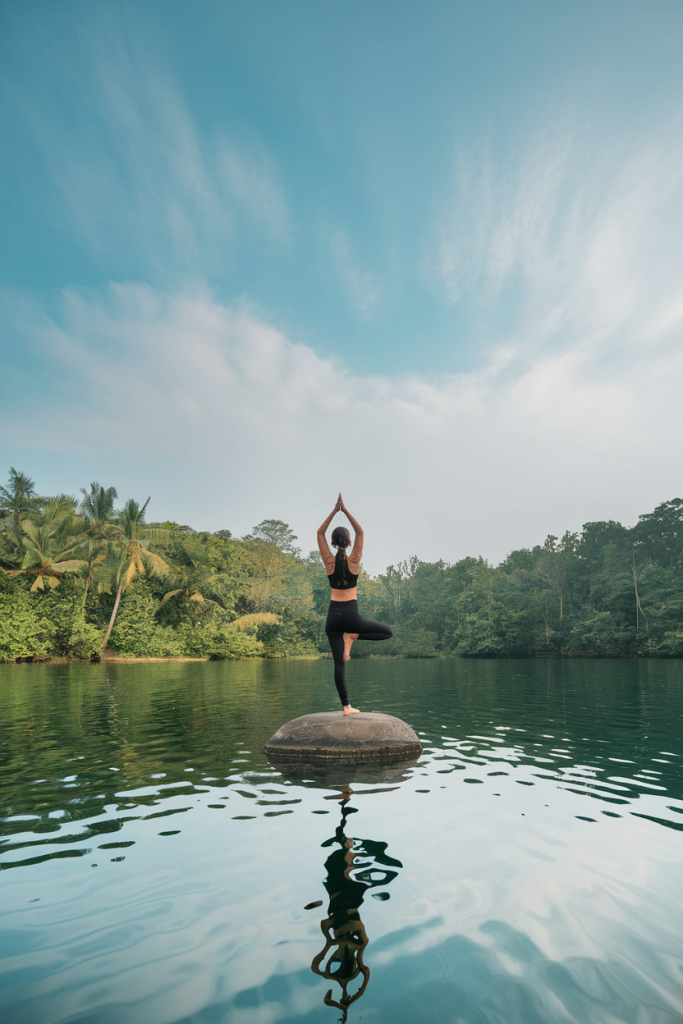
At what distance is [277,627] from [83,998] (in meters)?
53.1

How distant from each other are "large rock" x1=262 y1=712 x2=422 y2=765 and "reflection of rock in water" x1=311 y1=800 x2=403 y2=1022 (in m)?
2.70

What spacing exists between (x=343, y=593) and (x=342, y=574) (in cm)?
36

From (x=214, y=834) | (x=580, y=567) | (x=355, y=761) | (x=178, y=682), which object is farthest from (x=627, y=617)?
(x=214, y=834)

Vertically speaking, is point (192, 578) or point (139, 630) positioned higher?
point (192, 578)

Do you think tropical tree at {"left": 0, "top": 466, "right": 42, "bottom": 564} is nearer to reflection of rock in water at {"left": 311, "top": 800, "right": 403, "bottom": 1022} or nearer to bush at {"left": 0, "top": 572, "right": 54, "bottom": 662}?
bush at {"left": 0, "top": 572, "right": 54, "bottom": 662}

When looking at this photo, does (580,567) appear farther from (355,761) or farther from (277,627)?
(355,761)

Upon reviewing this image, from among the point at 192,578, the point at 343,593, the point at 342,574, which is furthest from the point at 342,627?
the point at 192,578

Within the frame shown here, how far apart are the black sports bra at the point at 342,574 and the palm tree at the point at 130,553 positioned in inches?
1344

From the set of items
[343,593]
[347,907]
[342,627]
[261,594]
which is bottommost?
[347,907]

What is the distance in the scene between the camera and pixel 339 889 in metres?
3.92

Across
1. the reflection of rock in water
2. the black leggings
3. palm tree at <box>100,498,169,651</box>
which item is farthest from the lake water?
palm tree at <box>100,498,169,651</box>

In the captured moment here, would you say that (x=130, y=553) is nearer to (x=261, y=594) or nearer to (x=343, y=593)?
(x=261, y=594)

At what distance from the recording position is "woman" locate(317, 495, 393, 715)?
823 cm

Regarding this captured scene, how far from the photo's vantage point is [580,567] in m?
64.0
